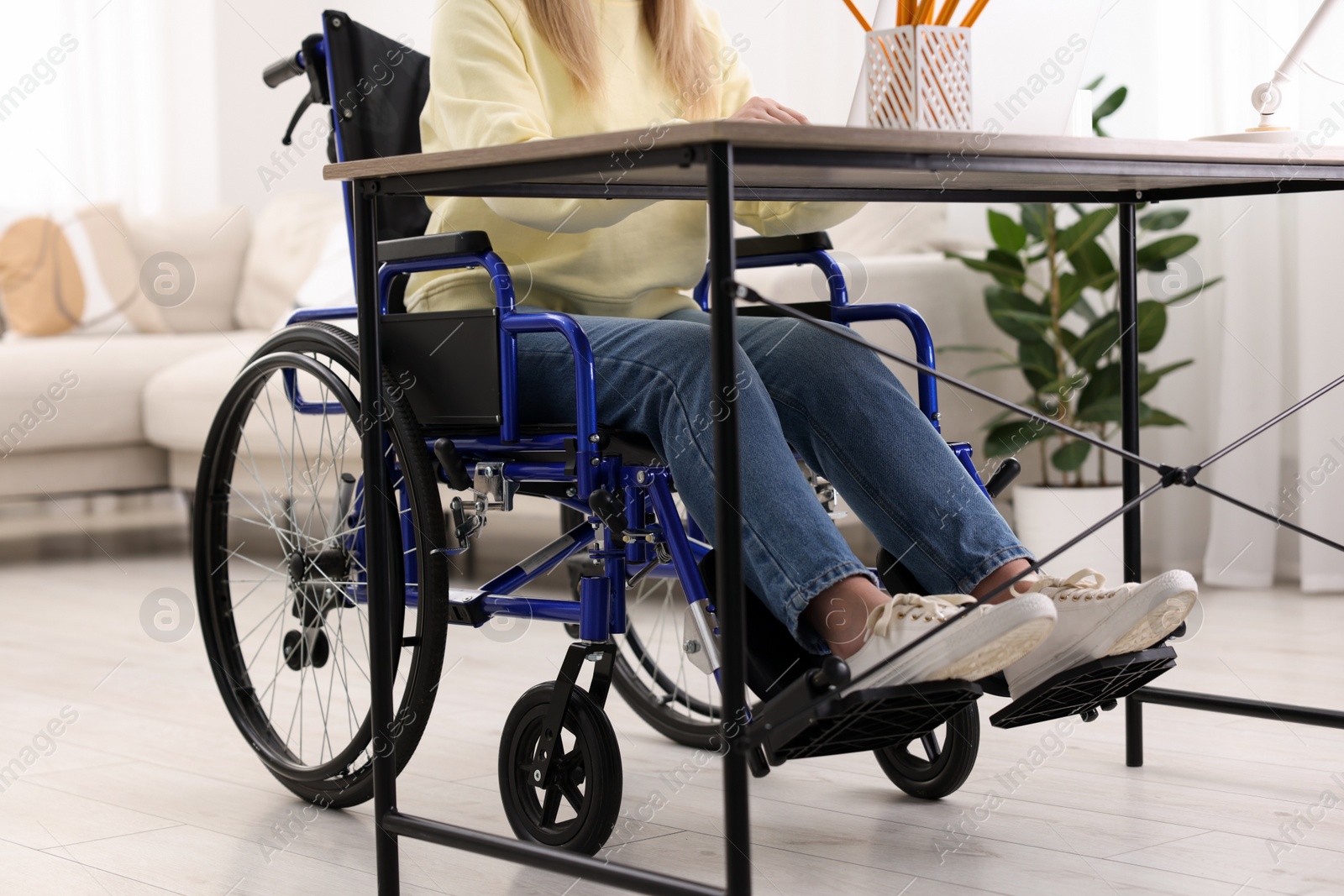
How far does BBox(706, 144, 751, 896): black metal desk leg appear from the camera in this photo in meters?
1.03

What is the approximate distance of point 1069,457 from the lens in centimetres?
282

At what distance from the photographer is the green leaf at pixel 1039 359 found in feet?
9.45

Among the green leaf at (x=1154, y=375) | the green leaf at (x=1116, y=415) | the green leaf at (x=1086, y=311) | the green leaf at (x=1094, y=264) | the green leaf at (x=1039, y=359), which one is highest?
the green leaf at (x=1094, y=264)

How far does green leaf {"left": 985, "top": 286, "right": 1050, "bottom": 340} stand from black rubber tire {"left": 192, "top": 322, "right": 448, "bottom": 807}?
157 centimetres

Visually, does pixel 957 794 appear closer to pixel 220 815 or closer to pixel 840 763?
pixel 840 763

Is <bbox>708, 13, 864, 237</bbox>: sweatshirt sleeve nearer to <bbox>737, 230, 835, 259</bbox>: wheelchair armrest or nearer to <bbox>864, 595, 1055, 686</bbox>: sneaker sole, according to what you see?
<bbox>737, 230, 835, 259</bbox>: wheelchair armrest

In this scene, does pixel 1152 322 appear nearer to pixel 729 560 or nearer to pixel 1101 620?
pixel 1101 620

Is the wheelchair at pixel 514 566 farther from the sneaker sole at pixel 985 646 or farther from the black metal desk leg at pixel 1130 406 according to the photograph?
the black metal desk leg at pixel 1130 406

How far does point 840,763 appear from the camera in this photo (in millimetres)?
1776

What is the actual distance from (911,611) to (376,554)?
1.63ft

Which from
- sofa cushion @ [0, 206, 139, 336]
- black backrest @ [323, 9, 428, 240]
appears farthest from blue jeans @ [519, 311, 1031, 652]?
sofa cushion @ [0, 206, 139, 336]

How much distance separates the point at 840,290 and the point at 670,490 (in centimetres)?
34

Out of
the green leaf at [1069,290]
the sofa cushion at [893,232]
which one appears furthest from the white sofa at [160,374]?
the green leaf at [1069,290]

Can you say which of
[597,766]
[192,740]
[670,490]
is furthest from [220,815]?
[670,490]
